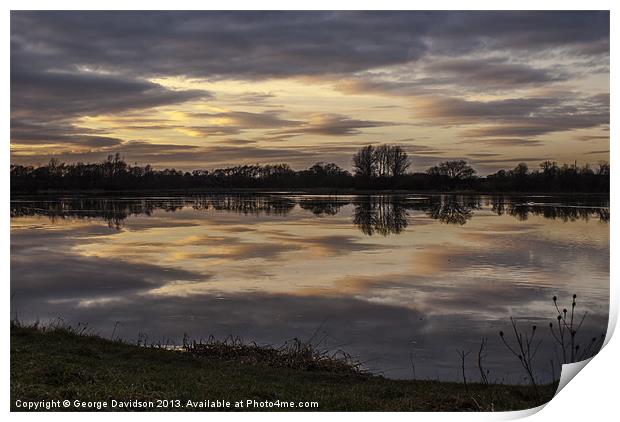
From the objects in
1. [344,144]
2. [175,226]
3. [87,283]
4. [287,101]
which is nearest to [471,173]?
[344,144]

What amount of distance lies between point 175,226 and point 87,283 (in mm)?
2245

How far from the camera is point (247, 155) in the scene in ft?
38.3

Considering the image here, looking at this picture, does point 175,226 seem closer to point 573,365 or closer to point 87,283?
point 87,283

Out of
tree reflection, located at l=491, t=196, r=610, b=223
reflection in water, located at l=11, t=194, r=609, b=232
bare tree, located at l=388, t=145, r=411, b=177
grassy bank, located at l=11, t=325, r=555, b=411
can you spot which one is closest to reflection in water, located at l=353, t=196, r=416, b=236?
reflection in water, located at l=11, t=194, r=609, b=232

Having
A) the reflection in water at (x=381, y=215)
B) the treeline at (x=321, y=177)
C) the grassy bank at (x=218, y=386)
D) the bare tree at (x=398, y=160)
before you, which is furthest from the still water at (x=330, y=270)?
the grassy bank at (x=218, y=386)

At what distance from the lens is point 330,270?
1173 centimetres

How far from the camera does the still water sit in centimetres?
956

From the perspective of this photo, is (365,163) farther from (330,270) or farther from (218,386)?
(218,386)

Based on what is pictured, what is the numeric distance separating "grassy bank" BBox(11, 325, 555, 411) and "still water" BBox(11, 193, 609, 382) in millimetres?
1073

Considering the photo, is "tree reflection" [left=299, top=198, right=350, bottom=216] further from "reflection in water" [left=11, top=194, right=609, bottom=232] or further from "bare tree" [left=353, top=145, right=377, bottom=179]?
"bare tree" [left=353, top=145, right=377, bottom=179]

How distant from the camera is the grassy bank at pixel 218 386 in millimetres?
7176

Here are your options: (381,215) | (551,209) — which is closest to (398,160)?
(381,215)

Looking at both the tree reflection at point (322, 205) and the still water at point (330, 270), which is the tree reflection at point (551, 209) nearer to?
the still water at point (330, 270)

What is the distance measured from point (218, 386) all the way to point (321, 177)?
18.0ft
